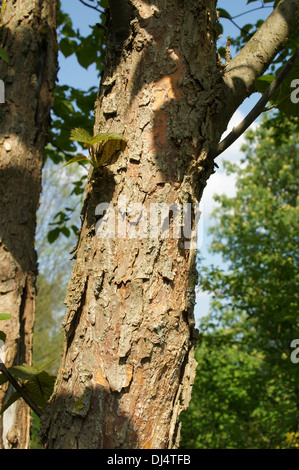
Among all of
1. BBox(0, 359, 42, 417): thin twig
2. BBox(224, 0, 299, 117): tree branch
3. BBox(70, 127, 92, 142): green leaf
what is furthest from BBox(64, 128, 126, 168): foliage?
BBox(0, 359, 42, 417): thin twig

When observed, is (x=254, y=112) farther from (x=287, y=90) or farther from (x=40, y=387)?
(x=40, y=387)

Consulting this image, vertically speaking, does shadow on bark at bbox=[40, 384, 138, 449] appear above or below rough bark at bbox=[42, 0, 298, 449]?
below

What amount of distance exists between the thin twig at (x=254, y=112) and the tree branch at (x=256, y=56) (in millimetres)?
84

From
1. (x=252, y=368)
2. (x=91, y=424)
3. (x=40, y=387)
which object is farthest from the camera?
(x=252, y=368)

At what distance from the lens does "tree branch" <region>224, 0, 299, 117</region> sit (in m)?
1.31

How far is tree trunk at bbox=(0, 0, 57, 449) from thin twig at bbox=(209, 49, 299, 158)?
1365 mm

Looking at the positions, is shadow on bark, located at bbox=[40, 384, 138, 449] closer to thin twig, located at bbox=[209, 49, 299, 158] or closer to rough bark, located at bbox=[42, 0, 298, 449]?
rough bark, located at bbox=[42, 0, 298, 449]

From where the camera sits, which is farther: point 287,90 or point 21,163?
point 21,163

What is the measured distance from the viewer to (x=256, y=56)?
141cm

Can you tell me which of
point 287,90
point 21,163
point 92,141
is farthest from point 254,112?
point 21,163

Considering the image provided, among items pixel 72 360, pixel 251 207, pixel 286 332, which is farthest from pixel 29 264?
pixel 251 207

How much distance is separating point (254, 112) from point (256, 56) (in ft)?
1.00

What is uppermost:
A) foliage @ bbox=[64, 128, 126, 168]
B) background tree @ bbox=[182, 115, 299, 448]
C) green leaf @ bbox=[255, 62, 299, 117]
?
green leaf @ bbox=[255, 62, 299, 117]

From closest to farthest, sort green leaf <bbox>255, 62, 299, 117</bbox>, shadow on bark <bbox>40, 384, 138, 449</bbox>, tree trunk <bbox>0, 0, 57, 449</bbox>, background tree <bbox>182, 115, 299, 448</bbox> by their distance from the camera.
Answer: shadow on bark <bbox>40, 384, 138, 449</bbox>
green leaf <bbox>255, 62, 299, 117</bbox>
tree trunk <bbox>0, 0, 57, 449</bbox>
background tree <bbox>182, 115, 299, 448</bbox>
